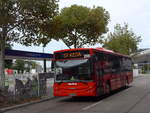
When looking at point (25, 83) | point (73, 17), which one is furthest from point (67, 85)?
point (73, 17)

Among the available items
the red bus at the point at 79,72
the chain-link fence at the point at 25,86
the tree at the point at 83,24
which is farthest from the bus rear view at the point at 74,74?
the tree at the point at 83,24

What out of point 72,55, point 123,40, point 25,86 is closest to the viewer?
point 72,55

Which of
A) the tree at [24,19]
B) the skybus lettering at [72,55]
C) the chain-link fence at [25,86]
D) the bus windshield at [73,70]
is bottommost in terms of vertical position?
the chain-link fence at [25,86]

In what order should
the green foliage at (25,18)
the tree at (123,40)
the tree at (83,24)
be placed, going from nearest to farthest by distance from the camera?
the green foliage at (25,18), the tree at (83,24), the tree at (123,40)

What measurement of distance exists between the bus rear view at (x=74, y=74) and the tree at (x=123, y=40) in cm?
3374

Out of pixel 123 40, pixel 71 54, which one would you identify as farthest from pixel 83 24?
pixel 123 40

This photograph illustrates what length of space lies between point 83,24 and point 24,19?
11809 millimetres

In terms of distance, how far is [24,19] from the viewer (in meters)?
16.9

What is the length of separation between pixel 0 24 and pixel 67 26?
527 inches

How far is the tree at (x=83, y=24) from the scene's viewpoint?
2816cm

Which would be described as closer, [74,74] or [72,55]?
[74,74]

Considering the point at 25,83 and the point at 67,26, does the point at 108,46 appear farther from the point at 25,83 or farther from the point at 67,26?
the point at 25,83

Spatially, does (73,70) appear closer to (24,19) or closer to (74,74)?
(74,74)

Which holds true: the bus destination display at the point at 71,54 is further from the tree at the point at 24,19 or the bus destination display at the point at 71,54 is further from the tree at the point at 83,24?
the tree at the point at 83,24
